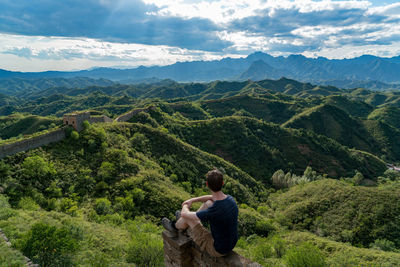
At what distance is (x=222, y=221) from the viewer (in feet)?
21.7

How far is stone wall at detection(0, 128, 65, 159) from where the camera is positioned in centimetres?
3019

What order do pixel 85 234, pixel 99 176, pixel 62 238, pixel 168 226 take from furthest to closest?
A: pixel 99 176 → pixel 85 234 → pixel 62 238 → pixel 168 226

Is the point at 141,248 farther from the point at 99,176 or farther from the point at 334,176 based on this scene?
the point at 334,176

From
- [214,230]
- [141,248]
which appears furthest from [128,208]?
[214,230]

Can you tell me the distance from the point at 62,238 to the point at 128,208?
16.5 metres

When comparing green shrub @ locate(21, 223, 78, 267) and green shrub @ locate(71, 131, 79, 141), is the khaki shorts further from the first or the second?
green shrub @ locate(71, 131, 79, 141)

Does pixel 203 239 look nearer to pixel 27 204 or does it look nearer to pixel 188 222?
pixel 188 222

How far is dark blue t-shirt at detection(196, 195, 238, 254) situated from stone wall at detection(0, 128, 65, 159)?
1414 inches

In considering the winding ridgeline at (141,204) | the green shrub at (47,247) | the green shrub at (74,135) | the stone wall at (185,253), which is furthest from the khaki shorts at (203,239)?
the green shrub at (74,135)

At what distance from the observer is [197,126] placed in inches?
3821

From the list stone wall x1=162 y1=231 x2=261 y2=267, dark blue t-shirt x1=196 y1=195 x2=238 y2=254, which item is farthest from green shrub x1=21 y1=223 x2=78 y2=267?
dark blue t-shirt x1=196 y1=195 x2=238 y2=254

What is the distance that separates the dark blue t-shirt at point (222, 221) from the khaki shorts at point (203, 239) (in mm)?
437

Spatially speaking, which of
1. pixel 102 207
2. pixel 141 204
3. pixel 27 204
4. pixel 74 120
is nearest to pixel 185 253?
pixel 102 207

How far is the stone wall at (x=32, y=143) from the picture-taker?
30.2 m
